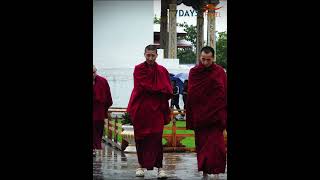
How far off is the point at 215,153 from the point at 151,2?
1273 cm

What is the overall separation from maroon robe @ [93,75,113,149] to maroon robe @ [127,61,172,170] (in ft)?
7.28

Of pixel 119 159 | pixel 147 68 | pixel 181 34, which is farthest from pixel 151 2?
pixel 181 34

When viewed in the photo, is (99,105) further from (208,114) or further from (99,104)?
(208,114)

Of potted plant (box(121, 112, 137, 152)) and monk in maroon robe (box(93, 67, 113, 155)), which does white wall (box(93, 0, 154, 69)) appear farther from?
monk in maroon robe (box(93, 67, 113, 155))

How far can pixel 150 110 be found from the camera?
25.0ft

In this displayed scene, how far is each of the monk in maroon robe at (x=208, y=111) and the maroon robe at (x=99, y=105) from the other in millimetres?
2801

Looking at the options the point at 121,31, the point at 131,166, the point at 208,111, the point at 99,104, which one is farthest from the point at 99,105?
the point at 121,31

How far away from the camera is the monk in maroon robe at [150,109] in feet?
24.7

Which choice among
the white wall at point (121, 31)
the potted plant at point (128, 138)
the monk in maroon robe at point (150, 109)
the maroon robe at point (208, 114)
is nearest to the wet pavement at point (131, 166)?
the potted plant at point (128, 138)

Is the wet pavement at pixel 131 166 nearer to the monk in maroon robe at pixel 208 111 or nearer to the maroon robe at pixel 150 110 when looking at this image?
the maroon robe at pixel 150 110

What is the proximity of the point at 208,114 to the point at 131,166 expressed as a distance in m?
1.91

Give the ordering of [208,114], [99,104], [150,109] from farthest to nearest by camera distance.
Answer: [99,104] < [150,109] < [208,114]

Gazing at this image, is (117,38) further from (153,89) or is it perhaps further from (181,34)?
(181,34)
